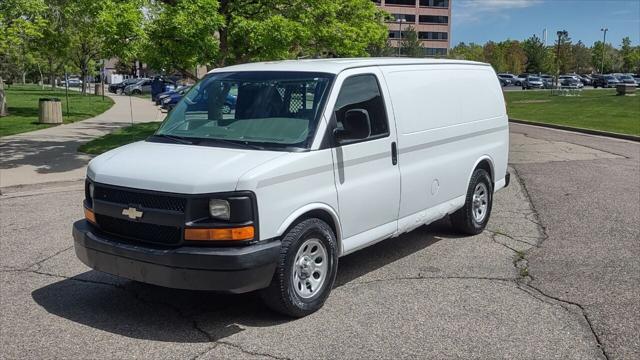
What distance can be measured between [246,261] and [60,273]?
2.60 meters

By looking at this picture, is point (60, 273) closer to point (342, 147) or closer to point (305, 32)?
point (342, 147)

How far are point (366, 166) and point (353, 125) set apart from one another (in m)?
0.39

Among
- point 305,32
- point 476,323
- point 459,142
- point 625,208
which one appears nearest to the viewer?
point 476,323

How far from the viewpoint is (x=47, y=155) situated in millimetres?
14023

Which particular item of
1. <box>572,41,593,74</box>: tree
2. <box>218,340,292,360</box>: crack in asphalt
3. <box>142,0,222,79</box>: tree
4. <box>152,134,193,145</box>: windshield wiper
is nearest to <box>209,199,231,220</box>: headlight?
<box>218,340,292,360</box>: crack in asphalt

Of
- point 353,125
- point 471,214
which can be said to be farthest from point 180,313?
point 471,214

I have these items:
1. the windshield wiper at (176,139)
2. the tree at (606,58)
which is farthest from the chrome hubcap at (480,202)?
the tree at (606,58)

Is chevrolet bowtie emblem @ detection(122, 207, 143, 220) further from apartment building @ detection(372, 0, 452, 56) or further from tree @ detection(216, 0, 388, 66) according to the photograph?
apartment building @ detection(372, 0, 452, 56)

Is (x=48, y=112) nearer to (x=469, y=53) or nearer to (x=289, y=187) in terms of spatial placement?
(x=289, y=187)

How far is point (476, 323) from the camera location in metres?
4.76

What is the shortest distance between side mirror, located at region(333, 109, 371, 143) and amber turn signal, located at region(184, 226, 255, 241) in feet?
4.01

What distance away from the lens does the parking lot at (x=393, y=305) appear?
4344 millimetres

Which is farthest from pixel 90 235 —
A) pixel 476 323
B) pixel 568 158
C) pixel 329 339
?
pixel 568 158

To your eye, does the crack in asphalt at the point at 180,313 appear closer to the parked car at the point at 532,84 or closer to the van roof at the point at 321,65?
the van roof at the point at 321,65
